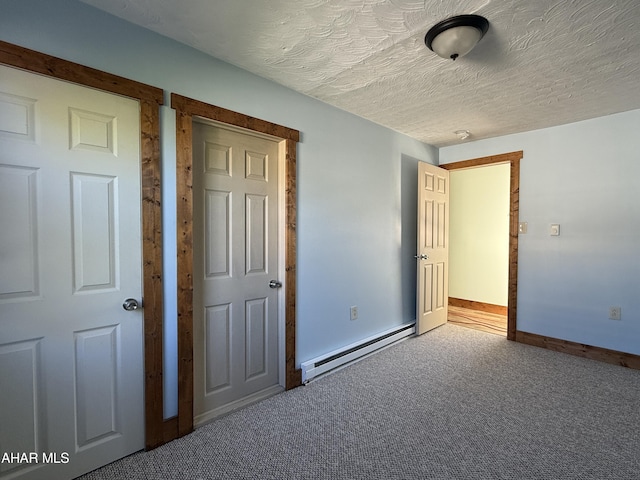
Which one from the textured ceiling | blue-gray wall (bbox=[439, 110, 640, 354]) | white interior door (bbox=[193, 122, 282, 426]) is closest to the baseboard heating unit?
white interior door (bbox=[193, 122, 282, 426])

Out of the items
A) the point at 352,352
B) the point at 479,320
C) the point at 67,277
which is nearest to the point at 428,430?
the point at 352,352

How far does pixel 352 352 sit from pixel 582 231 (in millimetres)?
2655

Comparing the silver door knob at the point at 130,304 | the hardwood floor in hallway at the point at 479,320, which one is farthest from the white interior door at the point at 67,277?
the hardwood floor in hallway at the point at 479,320

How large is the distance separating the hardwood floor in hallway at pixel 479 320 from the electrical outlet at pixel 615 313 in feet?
3.50

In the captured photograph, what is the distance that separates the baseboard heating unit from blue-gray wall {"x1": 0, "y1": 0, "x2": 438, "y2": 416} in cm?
7

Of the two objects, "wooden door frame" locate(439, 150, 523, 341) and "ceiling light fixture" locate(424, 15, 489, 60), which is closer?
"ceiling light fixture" locate(424, 15, 489, 60)

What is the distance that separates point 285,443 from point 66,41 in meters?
2.44

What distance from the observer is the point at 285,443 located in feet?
6.07

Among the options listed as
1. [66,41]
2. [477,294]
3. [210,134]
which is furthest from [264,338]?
[477,294]

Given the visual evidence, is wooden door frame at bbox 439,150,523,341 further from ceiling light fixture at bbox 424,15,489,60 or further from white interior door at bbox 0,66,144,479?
white interior door at bbox 0,66,144,479

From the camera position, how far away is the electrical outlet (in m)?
2.96

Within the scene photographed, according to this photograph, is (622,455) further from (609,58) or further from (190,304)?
(190,304)

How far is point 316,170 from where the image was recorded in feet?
8.75

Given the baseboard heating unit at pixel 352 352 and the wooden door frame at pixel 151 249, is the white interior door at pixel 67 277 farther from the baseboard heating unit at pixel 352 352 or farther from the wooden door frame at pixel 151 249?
the baseboard heating unit at pixel 352 352
